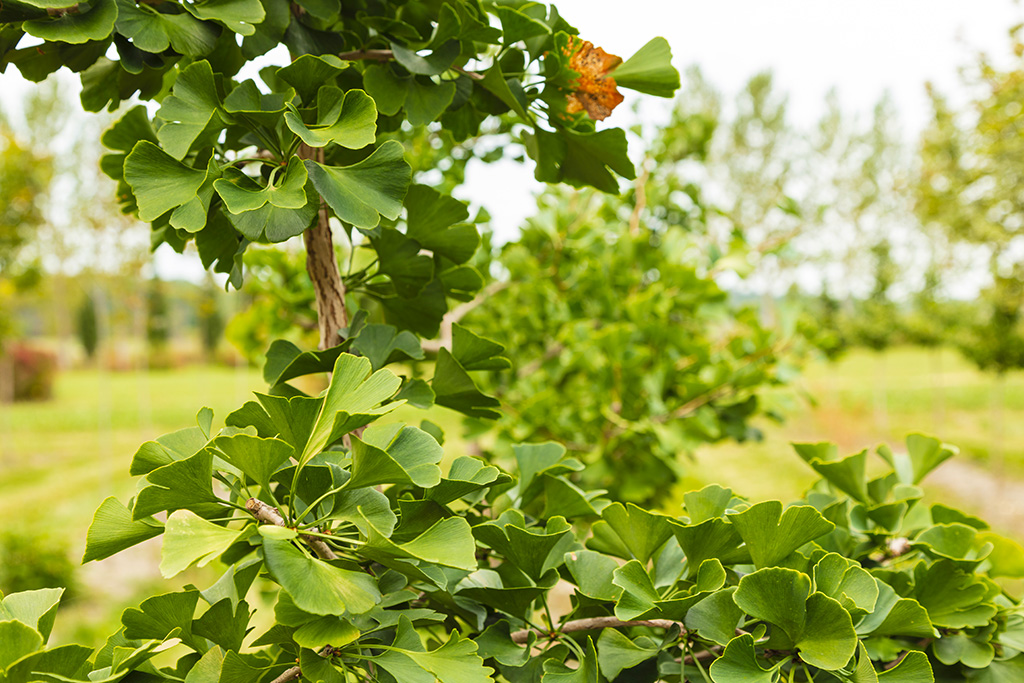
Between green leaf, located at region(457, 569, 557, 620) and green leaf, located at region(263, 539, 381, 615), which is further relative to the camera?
green leaf, located at region(457, 569, 557, 620)

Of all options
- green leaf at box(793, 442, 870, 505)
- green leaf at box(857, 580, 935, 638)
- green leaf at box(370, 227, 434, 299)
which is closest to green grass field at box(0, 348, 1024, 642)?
green leaf at box(793, 442, 870, 505)

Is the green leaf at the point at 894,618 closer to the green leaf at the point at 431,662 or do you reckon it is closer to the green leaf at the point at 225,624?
the green leaf at the point at 431,662

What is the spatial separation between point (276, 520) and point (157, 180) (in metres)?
0.23

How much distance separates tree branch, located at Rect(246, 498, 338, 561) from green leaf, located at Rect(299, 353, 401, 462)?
0.04 meters

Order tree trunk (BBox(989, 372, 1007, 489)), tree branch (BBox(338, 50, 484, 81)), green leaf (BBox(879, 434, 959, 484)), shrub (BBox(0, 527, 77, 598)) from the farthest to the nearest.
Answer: tree trunk (BBox(989, 372, 1007, 489)) → shrub (BBox(0, 527, 77, 598)) → green leaf (BBox(879, 434, 959, 484)) → tree branch (BBox(338, 50, 484, 81))

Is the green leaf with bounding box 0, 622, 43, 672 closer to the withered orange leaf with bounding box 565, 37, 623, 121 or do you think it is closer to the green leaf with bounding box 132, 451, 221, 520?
the green leaf with bounding box 132, 451, 221, 520

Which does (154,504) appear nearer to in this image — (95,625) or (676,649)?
(676,649)

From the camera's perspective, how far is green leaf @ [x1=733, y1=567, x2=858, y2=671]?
39cm

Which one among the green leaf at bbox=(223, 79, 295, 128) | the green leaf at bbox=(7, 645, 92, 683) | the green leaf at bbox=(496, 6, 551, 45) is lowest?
the green leaf at bbox=(7, 645, 92, 683)

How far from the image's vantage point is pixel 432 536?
0.37m

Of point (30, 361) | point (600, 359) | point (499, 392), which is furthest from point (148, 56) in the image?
point (30, 361)

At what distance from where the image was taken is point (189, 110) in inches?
16.2

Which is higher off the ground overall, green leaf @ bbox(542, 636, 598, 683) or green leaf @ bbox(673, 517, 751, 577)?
green leaf @ bbox(673, 517, 751, 577)

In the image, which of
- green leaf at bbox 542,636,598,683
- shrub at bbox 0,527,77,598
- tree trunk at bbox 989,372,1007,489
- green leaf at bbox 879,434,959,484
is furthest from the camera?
tree trunk at bbox 989,372,1007,489
